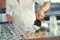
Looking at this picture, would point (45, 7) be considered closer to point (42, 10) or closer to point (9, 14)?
point (42, 10)

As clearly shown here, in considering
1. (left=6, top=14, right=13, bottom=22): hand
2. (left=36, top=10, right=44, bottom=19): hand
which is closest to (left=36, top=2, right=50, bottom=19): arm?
(left=36, top=10, right=44, bottom=19): hand

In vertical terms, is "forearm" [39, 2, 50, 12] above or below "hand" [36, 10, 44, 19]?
above

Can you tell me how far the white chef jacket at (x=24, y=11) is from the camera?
121 cm

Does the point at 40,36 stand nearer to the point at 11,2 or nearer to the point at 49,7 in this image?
the point at 49,7

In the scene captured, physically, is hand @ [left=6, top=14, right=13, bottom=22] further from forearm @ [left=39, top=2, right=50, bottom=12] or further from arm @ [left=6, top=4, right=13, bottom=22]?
forearm @ [left=39, top=2, right=50, bottom=12]

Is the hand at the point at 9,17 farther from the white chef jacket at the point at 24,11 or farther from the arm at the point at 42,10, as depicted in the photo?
the arm at the point at 42,10

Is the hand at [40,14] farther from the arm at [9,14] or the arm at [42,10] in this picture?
the arm at [9,14]

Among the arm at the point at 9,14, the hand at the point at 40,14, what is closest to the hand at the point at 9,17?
the arm at the point at 9,14

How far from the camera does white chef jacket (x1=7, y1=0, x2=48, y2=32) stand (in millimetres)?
1209

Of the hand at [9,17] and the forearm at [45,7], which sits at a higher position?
the forearm at [45,7]

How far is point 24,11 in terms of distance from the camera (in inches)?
47.9

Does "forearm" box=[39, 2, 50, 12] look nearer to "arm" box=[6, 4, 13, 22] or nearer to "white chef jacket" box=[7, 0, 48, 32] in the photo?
"white chef jacket" box=[7, 0, 48, 32]

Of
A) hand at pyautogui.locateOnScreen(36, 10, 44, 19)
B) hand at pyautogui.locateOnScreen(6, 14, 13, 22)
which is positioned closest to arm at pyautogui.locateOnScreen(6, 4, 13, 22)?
hand at pyautogui.locateOnScreen(6, 14, 13, 22)

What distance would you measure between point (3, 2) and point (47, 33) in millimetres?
510
